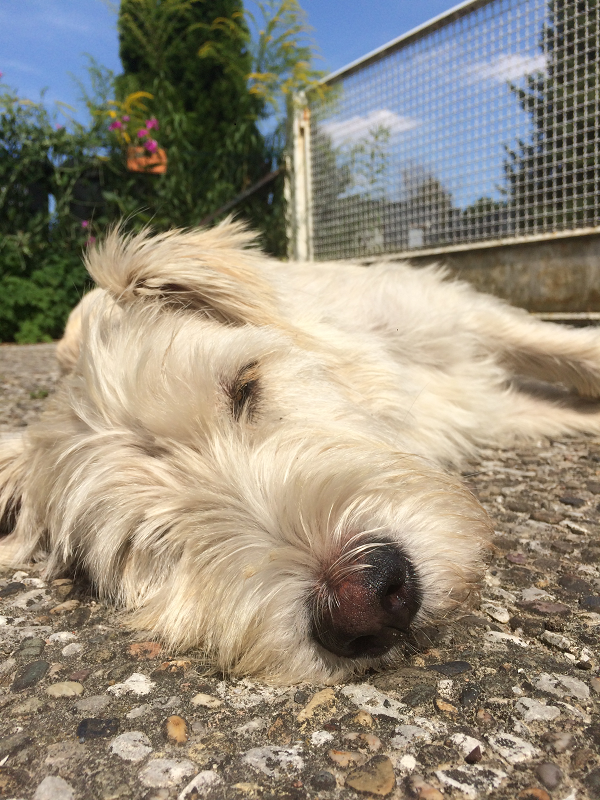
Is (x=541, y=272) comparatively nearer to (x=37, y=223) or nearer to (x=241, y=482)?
(x=241, y=482)

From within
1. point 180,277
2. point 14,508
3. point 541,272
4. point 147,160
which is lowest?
point 14,508

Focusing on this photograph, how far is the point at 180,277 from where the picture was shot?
109 inches

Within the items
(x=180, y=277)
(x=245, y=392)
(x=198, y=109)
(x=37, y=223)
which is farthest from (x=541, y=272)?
(x=37, y=223)

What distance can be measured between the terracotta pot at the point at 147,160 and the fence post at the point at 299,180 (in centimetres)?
286

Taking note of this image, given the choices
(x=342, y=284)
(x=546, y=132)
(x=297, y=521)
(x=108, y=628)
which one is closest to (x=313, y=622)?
(x=297, y=521)

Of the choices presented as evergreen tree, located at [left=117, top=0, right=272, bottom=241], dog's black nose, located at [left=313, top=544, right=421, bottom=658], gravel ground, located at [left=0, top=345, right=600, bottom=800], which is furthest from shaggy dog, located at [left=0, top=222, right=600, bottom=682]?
evergreen tree, located at [left=117, top=0, right=272, bottom=241]

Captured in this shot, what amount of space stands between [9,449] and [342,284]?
232 centimetres

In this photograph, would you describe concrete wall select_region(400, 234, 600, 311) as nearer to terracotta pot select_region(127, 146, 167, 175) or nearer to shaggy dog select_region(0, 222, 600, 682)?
shaggy dog select_region(0, 222, 600, 682)

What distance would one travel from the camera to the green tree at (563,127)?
7.35 meters

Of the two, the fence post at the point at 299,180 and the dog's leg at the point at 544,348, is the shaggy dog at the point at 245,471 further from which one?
the fence post at the point at 299,180

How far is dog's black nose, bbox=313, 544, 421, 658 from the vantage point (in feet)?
5.08

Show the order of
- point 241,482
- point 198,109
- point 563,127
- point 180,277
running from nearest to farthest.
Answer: point 241,482 → point 180,277 → point 563,127 → point 198,109

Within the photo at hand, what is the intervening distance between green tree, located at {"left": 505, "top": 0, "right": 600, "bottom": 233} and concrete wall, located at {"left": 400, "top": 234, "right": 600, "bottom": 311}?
0.33 m

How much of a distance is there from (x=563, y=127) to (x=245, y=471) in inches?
294
